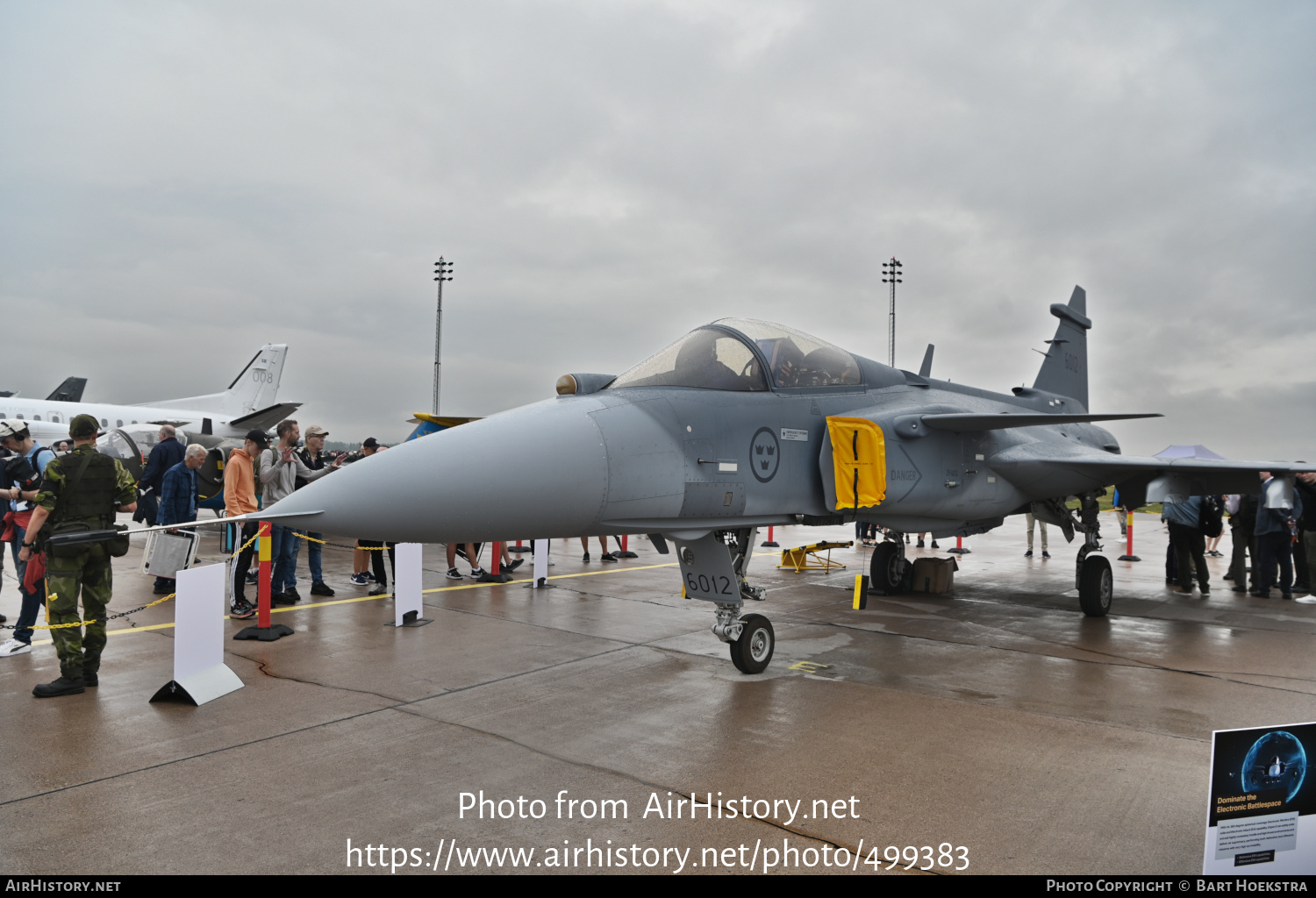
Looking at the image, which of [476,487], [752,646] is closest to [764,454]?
[752,646]

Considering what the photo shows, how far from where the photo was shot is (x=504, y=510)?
157 inches

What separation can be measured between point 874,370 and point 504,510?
3964mm

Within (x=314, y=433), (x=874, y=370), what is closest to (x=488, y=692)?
(x=874, y=370)

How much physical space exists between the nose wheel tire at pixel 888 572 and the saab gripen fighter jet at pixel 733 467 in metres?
1.97

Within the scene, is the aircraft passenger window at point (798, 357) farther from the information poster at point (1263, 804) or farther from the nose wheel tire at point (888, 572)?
the nose wheel tire at point (888, 572)

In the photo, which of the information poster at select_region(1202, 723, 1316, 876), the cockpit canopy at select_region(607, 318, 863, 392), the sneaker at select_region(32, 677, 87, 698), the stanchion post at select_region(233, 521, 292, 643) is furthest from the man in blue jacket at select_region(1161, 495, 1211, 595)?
the sneaker at select_region(32, 677, 87, 698)

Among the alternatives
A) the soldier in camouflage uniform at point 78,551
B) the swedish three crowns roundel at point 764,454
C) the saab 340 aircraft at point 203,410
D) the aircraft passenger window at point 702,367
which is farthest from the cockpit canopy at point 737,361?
the saab 340 aircraft at point 203,410

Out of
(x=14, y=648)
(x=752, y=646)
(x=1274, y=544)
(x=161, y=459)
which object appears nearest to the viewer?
(x=752, y=646)

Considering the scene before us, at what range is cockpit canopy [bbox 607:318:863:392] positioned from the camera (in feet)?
17.4

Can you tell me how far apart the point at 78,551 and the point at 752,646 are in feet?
15.5

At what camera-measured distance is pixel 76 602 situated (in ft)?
17.0

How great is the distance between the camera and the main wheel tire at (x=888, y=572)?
10523 millimetres

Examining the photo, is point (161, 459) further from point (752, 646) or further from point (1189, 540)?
point (1189, 540)

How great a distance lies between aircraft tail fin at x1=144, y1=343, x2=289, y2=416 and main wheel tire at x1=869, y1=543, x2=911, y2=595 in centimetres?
2841
